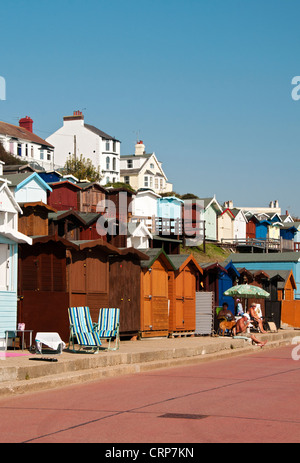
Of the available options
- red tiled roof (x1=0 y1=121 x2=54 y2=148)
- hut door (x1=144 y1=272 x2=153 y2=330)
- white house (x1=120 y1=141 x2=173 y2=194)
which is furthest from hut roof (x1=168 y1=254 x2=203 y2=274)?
white house (x1=120 y1=141 x2=173 y2=194)

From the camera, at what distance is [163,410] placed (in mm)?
10211

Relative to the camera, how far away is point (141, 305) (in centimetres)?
2572

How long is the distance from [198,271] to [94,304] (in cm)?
814

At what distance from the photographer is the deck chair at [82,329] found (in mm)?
18156

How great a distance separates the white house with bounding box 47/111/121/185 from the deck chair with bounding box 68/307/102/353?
245 ft

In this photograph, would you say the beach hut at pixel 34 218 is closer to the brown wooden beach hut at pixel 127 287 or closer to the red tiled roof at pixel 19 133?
the brown wooden beach hut at pixel 127 287

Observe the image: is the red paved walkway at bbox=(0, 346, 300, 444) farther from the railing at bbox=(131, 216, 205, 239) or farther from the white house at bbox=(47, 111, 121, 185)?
the white house at bbox=(47, 111, 121, 185)

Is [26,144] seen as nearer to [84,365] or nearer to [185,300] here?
[185,300]

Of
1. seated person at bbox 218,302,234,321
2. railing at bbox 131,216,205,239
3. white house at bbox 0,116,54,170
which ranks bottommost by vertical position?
seated person at bbox 218,302,234,321

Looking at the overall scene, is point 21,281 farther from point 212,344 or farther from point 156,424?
point 156,424

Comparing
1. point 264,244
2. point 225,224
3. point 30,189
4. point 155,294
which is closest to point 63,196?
point 30,189

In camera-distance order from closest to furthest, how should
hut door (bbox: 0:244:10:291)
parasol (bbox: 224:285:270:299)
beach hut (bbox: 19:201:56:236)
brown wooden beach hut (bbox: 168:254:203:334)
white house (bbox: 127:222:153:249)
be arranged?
1. hut door (bbox: 0:244:10:291)
2. beach hut (bbox: 19:201:56:236)
3. brown wooden beach hut (bbox: 168:254:203:334)
4. parasol (bbox: 224:285:270:299)
5. white house (bbox: 127:222:153:249)

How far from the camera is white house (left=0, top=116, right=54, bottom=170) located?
81.9 m

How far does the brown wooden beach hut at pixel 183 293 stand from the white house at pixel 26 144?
177 ft
